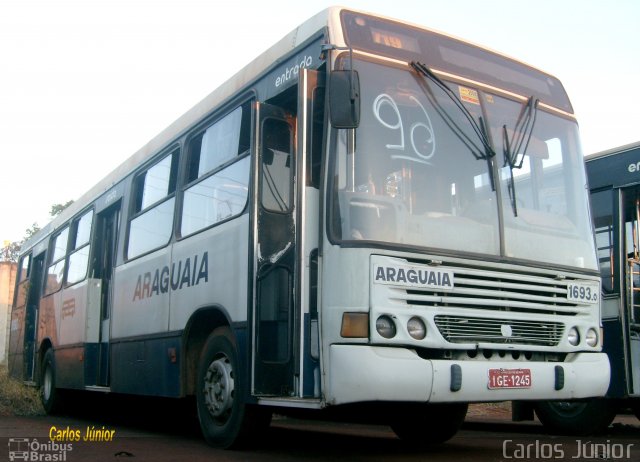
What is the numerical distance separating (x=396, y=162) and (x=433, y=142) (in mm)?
408

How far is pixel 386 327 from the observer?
16.6ft

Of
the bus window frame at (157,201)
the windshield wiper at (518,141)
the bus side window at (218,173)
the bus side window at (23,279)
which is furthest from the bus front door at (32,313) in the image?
the windshield wiper at (518,141)

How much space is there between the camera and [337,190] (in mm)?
5297

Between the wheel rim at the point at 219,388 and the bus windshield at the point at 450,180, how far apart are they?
6.08 ft

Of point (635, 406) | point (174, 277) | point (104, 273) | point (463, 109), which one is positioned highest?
point (463, 109)

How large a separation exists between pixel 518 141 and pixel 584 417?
3.82m

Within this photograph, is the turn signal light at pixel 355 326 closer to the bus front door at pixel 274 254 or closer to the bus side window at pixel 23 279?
the bus front door at pixel 274 254

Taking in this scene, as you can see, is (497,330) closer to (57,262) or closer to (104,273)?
(104,273)

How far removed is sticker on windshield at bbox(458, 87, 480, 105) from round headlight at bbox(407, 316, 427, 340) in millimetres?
1873

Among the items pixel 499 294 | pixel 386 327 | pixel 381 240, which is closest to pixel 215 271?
pixel 381 240

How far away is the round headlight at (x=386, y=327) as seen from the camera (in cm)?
503

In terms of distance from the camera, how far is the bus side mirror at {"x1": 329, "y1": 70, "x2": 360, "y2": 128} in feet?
17.0

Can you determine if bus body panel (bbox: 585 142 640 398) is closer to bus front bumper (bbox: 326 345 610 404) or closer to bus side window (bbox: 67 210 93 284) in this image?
bus front bumper (bbox: 326 345 610 404)

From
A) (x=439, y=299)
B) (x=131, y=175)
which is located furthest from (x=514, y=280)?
(x=131, y=175)
